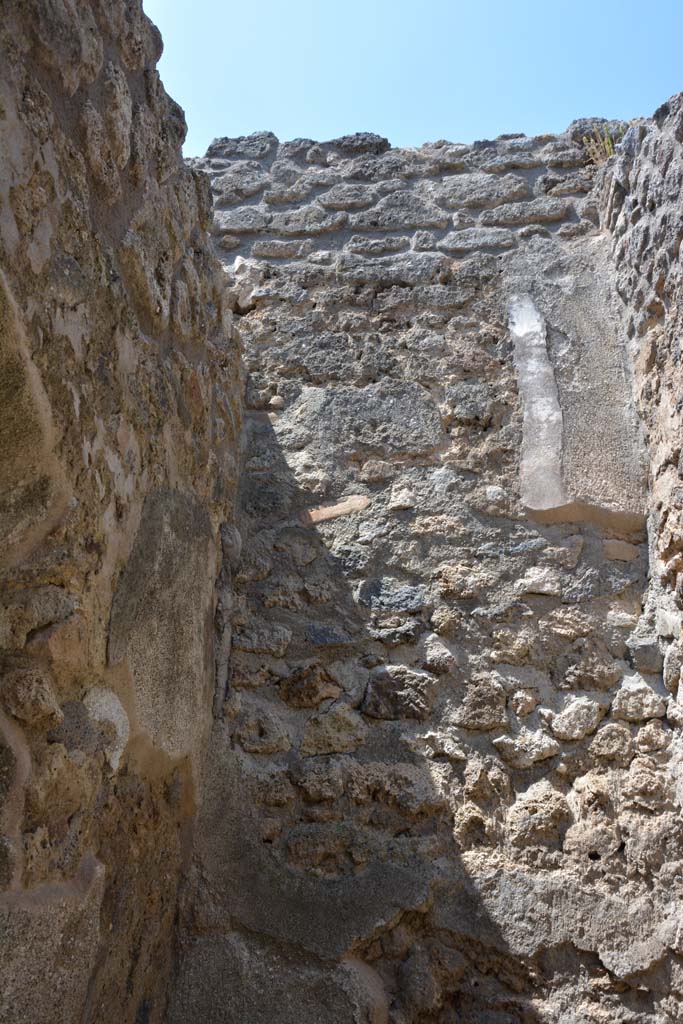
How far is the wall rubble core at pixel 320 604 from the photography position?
1.74 m

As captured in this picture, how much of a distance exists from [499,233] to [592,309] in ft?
1.72

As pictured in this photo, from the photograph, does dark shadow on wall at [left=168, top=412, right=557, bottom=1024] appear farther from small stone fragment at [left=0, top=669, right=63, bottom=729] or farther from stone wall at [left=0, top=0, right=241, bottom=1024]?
small stone fragment at [left=0, top=669, right=63, bottom=729]

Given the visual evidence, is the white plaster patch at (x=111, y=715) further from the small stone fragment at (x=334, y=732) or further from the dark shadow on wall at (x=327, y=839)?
the small stone fragment at (x=334, y=732)

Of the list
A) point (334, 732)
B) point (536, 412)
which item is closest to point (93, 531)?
point (334, 732)

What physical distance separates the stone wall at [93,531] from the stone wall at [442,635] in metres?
0.24

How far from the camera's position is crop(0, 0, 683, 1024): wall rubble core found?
174 centimetres

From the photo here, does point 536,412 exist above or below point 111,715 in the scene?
above

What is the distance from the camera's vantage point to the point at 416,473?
2926 mm

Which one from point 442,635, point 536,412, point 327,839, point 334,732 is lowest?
point 327,839

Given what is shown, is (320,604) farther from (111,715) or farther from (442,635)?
(111,715)

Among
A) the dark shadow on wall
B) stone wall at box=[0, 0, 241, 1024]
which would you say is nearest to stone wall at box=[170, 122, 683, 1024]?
the dark shadow on wall

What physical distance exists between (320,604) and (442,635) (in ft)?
1.12

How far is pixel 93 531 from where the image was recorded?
6.03 ft

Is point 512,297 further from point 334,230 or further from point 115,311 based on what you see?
point 115,311
